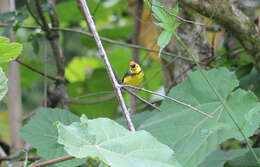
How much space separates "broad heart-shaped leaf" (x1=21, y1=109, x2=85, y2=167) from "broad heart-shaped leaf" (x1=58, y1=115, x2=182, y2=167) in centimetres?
87

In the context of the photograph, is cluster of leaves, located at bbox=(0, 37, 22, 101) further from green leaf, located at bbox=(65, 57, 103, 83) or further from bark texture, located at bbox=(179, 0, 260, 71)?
green leaf, located at bbox=(65, 57, 103, 83)

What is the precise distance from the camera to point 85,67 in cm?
430

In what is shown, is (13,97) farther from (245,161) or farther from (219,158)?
(245,161)

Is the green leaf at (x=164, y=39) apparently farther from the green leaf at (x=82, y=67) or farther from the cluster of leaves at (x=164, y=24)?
the green leaf at (x=82, y=67)

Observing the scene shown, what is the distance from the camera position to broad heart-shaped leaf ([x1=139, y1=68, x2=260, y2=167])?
1593 millimetres

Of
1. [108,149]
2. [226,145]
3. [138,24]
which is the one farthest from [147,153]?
[138,24]

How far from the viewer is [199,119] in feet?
5.81

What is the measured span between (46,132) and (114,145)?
108 centimetres

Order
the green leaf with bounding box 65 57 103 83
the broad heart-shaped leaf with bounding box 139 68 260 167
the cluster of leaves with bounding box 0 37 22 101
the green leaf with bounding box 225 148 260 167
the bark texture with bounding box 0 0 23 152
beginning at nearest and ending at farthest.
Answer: the cluster of leaves with bounding box 0 37 22 101
the broad heart-shaped leaf with bounding box 139 68 260 167
the green leaf with bounding box 225 148 260 167
the bark texture with bounding box 0 0 23 152
the green leaf with bounding box 65 57 103 83

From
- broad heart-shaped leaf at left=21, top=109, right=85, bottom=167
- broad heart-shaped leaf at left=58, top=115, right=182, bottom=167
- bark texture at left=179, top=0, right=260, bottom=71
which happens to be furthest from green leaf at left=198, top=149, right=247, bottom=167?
broad heart-shaped leaf at left=58, top=115, right=182, bottom=167

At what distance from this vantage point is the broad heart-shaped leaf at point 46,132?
187 centimetres

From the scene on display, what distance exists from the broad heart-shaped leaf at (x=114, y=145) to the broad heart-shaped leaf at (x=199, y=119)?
0.57 meters

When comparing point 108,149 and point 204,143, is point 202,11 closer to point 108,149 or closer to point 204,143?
point 204,143

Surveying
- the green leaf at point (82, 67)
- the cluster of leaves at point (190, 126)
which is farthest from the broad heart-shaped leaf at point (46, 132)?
the green leaf at point (82, 67)
